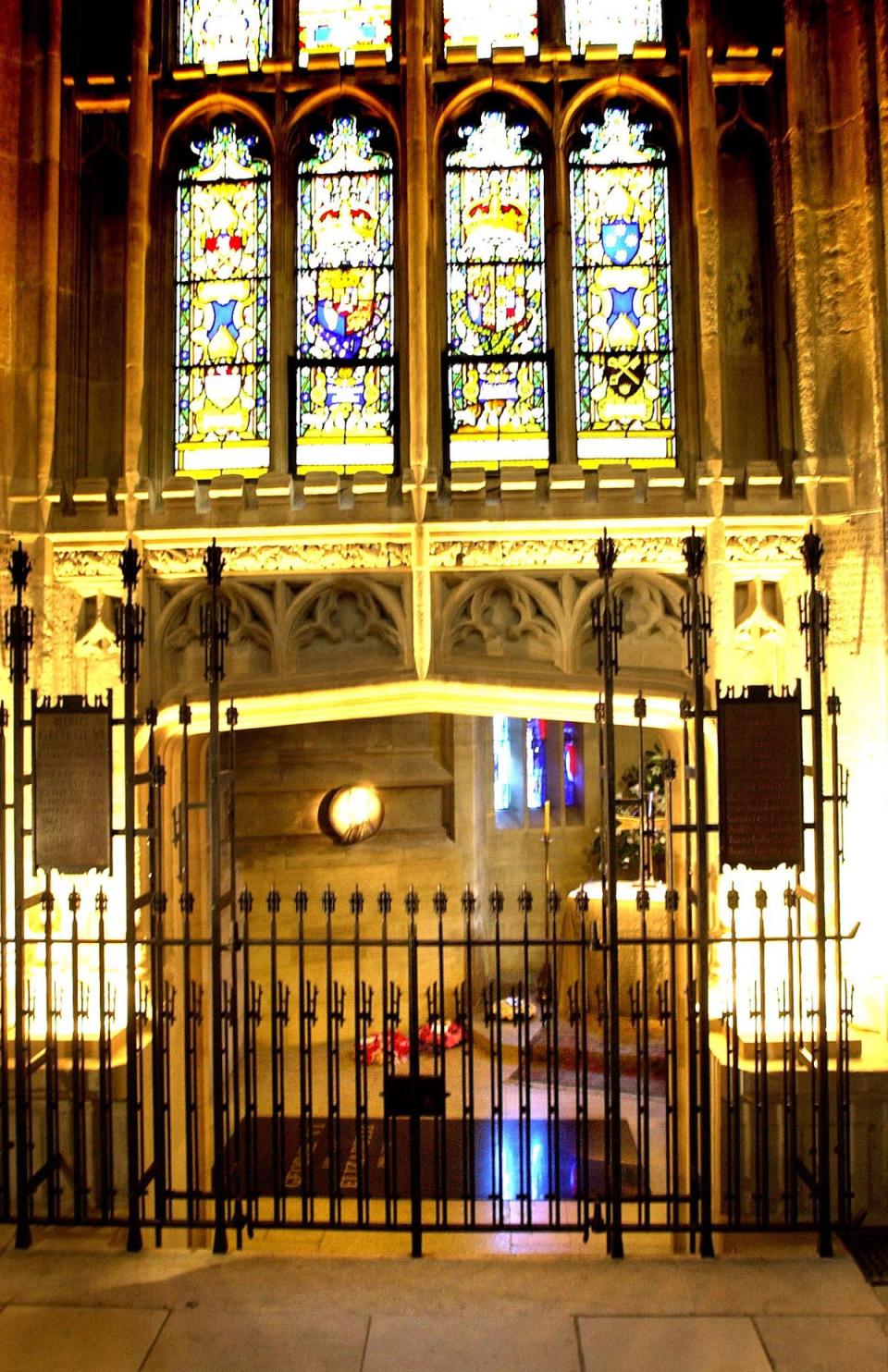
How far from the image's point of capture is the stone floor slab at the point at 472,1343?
286 centimetres

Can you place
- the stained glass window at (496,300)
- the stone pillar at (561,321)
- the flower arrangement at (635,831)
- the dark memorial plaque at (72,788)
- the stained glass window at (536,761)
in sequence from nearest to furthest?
the dark memorial plaque at (72,788) → the stone pillar at (561,321) → the stained glass window at (496,300) → the flower arrangement at (635,831) → the stained glass window at (536,761)

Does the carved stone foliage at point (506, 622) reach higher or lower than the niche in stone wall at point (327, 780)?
higher

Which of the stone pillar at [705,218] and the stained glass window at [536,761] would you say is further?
the stained glass window at [536,761]

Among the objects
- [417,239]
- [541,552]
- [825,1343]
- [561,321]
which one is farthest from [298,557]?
[825,1343]

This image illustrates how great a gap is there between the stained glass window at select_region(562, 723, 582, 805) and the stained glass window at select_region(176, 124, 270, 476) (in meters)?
6.72

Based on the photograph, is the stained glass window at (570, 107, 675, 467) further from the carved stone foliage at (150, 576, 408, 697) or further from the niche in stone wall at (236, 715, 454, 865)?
the niche in stone wall at (236, 715, 454, 865)

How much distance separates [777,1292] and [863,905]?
1.81 meters

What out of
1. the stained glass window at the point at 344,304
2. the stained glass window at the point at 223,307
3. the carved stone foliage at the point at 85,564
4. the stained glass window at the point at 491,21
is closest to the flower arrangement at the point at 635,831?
the stained glass window at the point at 344,304

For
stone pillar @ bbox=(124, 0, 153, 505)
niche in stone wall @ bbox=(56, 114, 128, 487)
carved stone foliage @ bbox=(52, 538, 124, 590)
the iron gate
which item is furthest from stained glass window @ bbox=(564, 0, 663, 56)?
carved stone foliage @ bbox=(52, 538, 124, 590)

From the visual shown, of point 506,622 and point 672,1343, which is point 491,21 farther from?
point 672,1343

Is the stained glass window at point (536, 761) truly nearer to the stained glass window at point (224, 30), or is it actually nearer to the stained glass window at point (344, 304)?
the stained glass window at point (344, 304)

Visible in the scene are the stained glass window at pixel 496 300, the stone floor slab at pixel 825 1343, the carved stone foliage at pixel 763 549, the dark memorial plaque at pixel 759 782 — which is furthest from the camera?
the stained glass window at pixel 496 300

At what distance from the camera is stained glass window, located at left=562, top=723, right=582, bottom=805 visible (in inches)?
448

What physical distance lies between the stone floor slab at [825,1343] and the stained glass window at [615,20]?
551 cm
